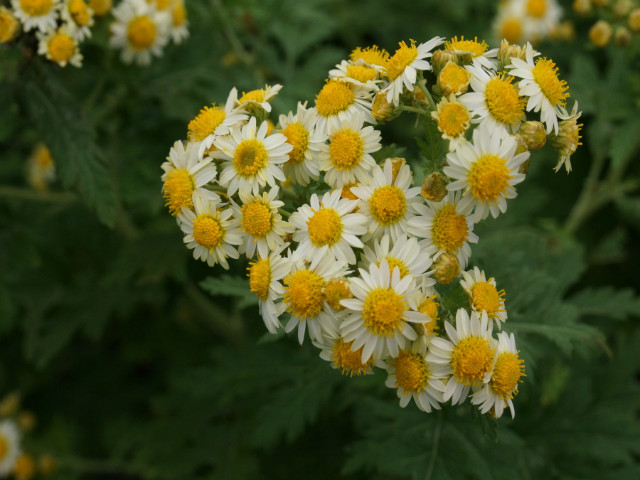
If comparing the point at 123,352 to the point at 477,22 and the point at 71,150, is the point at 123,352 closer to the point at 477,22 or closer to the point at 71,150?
the point at 71,150

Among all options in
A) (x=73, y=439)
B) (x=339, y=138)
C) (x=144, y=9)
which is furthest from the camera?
(x=73, y=439)

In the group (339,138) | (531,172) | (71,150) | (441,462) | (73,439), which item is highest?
(339,138)

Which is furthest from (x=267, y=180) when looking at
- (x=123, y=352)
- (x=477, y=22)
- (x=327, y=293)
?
(x=477, y=22)

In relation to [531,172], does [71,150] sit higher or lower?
higher

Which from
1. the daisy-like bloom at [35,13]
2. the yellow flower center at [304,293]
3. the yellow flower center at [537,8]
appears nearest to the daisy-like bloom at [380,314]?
the yellow flower center at [304,293]

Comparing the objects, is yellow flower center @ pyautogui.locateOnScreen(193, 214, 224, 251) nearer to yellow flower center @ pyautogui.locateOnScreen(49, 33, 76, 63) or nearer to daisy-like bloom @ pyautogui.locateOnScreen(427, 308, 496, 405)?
daisy-like bloom @ pyautogui.locateOnScreen(427, 308, 496, 405)

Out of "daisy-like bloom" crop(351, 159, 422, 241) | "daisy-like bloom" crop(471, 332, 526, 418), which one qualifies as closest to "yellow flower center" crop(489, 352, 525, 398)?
"daisy-like bloom" crop(471, 332, 526, 418)

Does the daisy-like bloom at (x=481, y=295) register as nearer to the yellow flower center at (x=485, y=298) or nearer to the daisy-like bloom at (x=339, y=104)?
the yellow flower center at (x=485, y=298)
